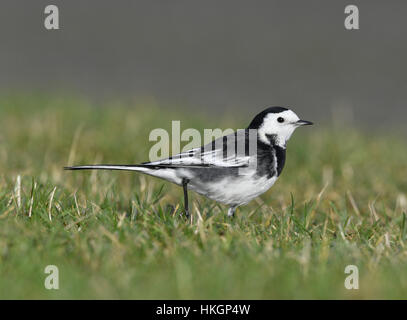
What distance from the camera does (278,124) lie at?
545cm

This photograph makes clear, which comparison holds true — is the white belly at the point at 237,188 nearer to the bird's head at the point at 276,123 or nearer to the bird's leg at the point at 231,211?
the bird's leg at the point at 231,211

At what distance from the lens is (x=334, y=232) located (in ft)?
17.4

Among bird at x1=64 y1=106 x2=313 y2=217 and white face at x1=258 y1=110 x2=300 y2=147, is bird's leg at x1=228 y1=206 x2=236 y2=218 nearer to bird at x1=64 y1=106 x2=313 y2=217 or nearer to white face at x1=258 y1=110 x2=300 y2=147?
bird at x1=64 y1=106 x2=313 y2=217

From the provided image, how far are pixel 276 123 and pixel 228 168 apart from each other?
26.6 inches

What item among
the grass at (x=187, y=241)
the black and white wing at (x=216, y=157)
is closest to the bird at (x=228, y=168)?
the black and white wing at (x=216, y=157)

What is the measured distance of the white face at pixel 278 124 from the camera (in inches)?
214

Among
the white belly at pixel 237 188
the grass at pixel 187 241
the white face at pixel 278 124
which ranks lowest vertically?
the grass at pixel 187 241

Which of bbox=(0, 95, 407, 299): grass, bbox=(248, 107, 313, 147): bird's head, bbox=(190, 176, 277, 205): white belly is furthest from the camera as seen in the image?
bbox=(248, 107, 313, 147): bird's head

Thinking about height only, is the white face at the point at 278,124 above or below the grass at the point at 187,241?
above

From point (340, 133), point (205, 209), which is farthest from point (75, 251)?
point (340, 133)

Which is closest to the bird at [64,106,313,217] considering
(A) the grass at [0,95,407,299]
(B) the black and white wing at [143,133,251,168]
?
(B) the black and white wing at [143,133,251,168]

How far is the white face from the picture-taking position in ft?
17.8

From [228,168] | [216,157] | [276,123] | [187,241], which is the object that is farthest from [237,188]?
[187,241]

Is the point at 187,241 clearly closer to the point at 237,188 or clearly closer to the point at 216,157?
the point at 237,188
